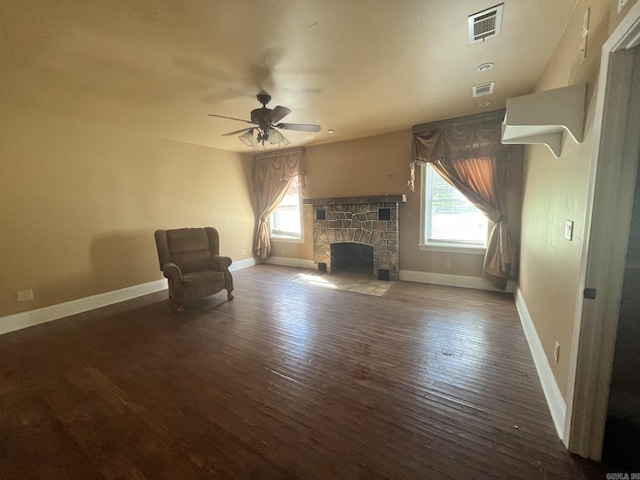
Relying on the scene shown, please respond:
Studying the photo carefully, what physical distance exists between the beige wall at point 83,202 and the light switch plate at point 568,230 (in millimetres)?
5164

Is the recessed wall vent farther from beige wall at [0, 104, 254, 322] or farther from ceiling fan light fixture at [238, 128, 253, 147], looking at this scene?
beige wall at [0, 104, 254, 322]

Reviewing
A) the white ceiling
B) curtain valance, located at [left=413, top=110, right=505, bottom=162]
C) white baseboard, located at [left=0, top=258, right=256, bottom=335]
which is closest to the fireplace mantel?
curtain valance, located at [left=413, top=110, right=505, bottom=162]

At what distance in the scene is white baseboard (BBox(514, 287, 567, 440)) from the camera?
155 cm

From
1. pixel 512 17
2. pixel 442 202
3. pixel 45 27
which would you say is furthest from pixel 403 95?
pixel 45 27

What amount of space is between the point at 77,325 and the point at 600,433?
478cm

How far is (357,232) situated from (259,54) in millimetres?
3305

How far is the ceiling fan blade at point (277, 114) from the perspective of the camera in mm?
2604

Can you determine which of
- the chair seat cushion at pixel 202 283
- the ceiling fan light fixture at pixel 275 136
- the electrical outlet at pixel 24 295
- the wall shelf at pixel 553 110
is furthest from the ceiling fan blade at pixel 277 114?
the electrical outlet at pixel 24 295

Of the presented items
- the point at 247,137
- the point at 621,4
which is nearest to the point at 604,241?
the point at 621,4

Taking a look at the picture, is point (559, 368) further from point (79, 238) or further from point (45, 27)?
point (79, 238)

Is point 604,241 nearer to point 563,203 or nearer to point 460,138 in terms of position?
point 563,203

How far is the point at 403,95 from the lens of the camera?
2.98 meters

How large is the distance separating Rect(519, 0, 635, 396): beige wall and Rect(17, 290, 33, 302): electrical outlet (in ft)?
17.3

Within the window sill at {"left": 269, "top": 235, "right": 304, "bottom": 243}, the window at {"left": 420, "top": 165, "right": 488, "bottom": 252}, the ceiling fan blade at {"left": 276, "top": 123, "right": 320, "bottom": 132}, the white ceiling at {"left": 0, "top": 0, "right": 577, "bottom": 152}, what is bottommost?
the window sill at {"left": 269, "top": 235, "right": 304, "bottom": 243}
